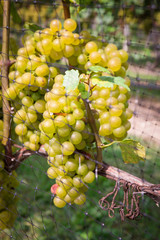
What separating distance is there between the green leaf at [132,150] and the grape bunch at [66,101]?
4 cm

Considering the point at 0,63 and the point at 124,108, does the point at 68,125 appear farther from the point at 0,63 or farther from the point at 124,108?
the point at 0,63

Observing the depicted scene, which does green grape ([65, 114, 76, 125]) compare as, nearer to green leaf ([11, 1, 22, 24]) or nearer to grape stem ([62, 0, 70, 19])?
grape stem ([62, 0, 70, 19])

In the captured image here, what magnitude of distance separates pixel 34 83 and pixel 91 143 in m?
0.23

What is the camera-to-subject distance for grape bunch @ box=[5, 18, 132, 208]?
0.62m

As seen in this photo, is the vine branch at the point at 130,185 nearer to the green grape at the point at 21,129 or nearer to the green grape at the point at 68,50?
the green grape at the point at 21,129

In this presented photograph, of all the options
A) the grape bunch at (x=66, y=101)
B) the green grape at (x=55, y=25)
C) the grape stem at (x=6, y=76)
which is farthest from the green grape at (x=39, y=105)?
the green grape at (x=55, y=25)

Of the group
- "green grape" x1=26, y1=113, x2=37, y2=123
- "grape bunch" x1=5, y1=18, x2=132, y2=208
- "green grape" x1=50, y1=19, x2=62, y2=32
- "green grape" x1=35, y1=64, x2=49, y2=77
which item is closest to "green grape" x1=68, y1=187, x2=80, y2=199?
"grape bunch" x1=5, y1=18, x2=132, y2=208

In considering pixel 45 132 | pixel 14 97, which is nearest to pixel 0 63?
pixel 14 97

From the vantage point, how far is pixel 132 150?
2.21ft

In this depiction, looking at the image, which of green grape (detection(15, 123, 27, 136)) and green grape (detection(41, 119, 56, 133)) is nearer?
green grape (detection(41, 119, 56, 133))

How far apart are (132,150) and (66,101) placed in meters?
0.23

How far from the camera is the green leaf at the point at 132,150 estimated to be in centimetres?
65

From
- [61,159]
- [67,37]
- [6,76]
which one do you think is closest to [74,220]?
[61,159]

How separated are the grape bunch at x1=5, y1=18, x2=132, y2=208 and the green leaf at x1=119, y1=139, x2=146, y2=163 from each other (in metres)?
0.04
